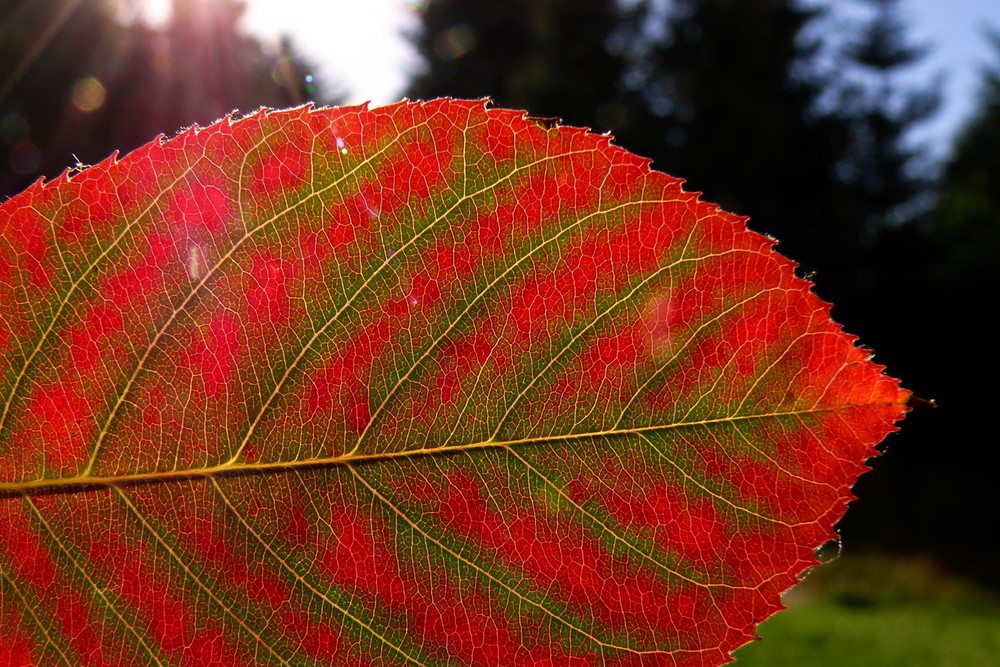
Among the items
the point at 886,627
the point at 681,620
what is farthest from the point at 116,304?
the point at 886,627

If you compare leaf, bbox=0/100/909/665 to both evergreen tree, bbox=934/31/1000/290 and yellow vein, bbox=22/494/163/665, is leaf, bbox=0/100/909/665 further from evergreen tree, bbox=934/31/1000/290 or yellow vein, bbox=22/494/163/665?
evergreen tree, bbox=934/31/1000/290

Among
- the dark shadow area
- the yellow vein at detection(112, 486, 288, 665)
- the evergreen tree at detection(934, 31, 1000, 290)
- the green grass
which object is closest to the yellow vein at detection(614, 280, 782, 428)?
the yellow vein at detection(112, 486, 288, 665)

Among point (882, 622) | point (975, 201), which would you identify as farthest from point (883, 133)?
point (882, 622)

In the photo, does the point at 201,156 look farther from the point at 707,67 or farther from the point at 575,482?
the point at 707,67

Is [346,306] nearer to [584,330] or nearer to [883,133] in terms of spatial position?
[584,330]

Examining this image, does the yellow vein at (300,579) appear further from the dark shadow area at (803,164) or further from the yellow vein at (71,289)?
the dark shadow area at (803,164)

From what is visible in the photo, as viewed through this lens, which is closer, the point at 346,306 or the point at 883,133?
the point at 346,306
